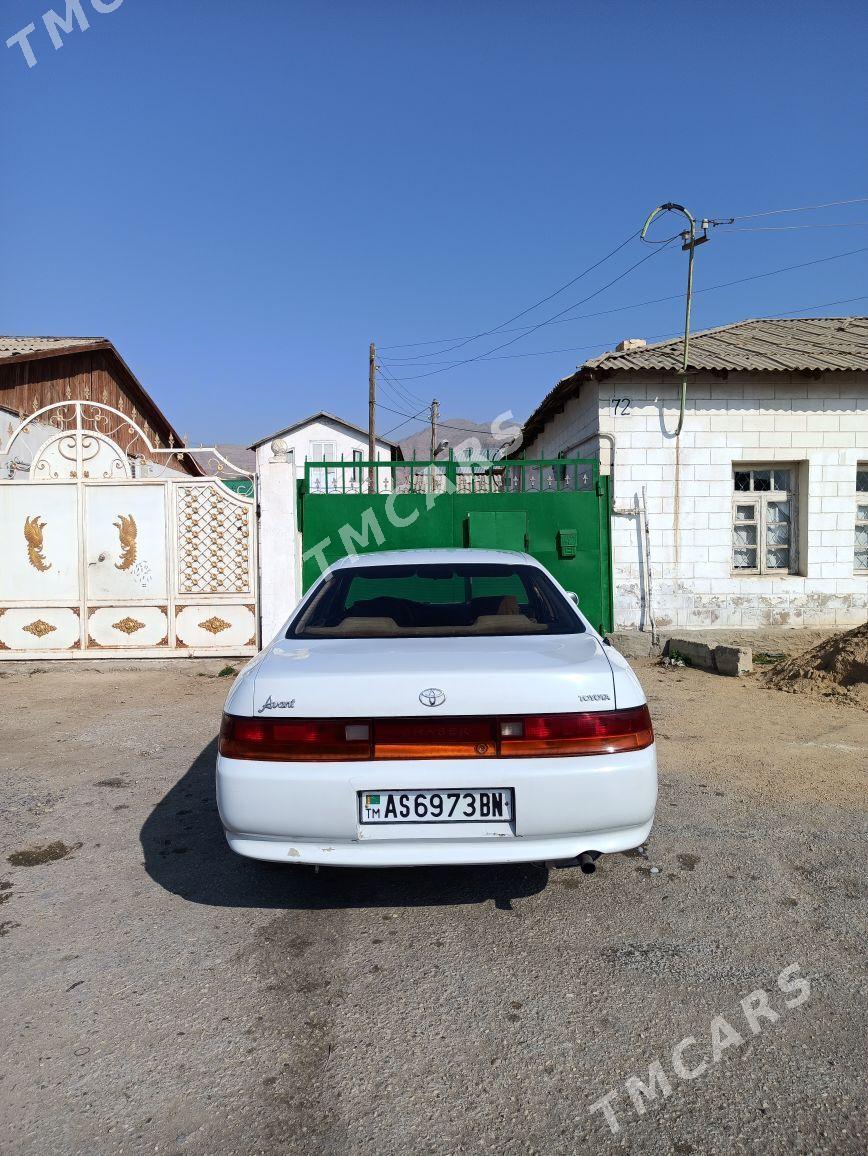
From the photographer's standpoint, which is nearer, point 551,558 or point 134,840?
point 134,840

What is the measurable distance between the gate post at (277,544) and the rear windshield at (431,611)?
485cm

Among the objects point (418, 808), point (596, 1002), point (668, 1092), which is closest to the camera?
Result: point (668, 1092)

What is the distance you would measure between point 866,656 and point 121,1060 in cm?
701

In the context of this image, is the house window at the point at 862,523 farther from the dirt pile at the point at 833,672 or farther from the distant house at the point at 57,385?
the distant house at the point at 57,385

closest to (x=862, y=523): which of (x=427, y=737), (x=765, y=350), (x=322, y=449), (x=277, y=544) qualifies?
(x=765, y=350)

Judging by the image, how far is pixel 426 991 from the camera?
2.49m

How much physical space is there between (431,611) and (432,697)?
1.28m

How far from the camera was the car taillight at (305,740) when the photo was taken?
2666 millimetres

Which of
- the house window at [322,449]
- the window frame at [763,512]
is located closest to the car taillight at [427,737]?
the window frame at [763,512]

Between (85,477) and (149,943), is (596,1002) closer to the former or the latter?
(149,943)

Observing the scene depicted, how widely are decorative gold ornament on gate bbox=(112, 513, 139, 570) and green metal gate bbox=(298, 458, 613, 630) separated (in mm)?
1917

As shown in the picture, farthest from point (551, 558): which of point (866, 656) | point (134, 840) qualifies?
point (134, 840)

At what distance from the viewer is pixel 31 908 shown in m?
3.12

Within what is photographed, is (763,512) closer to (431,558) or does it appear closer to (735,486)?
(735,486)
